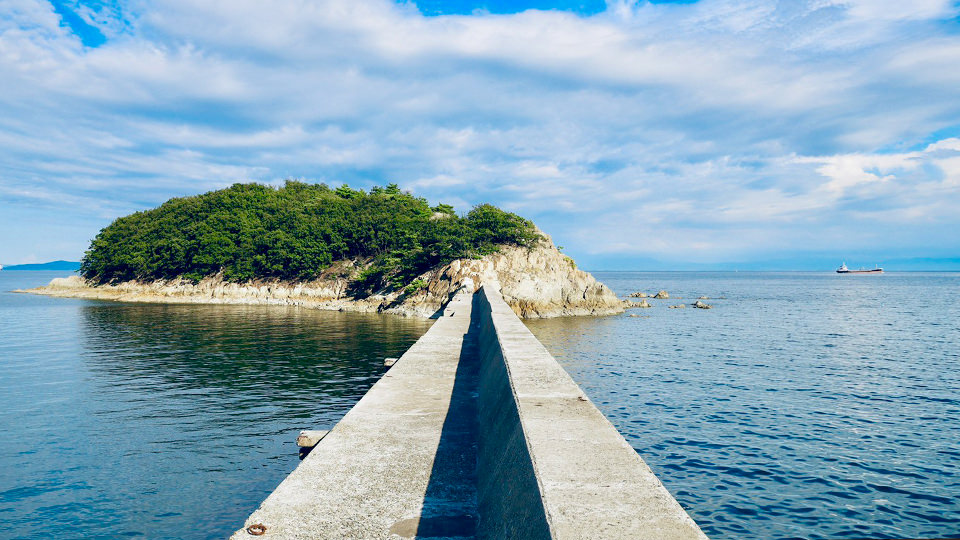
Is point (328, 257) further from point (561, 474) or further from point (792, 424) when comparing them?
point (561, 474)

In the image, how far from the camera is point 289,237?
62188 millimetres

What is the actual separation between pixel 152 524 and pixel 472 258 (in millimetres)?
42343

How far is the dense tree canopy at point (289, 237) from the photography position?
175 feet

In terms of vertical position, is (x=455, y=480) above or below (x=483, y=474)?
below

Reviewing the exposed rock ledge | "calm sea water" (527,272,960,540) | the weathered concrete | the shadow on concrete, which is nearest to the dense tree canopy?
the exposed rock ledge

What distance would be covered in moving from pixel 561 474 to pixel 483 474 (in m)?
2.47

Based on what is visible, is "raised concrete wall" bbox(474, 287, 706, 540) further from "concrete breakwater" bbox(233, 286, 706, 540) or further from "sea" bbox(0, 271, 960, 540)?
"sea" bbox(0, 271, 960, 540)

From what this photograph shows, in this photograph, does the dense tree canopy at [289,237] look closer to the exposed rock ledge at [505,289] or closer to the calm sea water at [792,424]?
the exposed rock ledge at [505,289]

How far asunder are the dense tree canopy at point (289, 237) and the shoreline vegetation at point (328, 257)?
0.16 meters

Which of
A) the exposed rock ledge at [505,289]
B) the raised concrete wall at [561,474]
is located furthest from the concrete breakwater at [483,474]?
the exposed rock ledge at [505,289]

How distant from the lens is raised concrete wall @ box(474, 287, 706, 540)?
3629 mm

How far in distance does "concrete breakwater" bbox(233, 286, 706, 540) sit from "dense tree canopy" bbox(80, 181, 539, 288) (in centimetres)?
4162

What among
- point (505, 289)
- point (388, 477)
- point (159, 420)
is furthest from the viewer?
point (505, 289)

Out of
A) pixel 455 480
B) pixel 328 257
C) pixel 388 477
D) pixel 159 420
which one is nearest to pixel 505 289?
pixel 328 257
